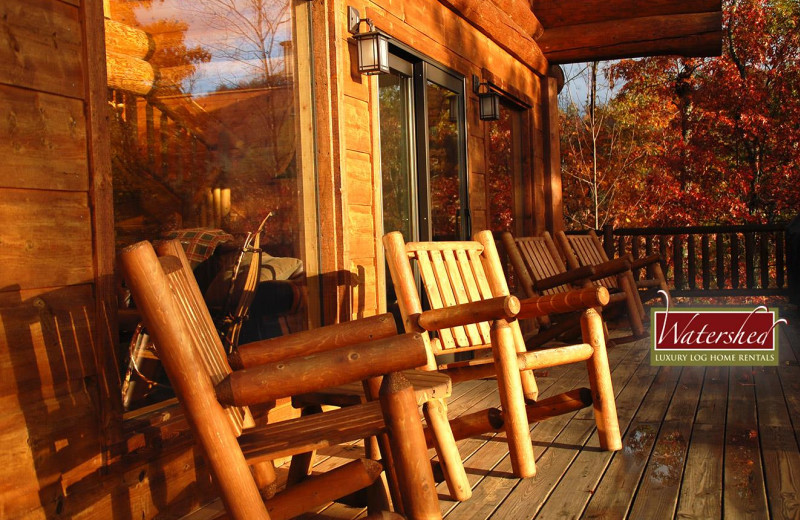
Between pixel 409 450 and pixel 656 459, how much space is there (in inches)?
59.4

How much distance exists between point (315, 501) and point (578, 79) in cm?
1241

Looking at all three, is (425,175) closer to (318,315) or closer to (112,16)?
(318,315)

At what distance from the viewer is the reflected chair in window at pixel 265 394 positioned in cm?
148

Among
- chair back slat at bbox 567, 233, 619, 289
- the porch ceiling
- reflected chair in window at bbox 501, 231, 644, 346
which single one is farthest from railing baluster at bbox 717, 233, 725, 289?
reflected chair in window at bbox 501, 231, 644, 346

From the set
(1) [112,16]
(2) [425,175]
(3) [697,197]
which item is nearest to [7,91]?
(1) [112,16]

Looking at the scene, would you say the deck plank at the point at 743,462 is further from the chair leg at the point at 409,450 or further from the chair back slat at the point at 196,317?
the chair back slat at the point at 196,317

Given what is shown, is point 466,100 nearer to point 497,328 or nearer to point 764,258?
point 497,328

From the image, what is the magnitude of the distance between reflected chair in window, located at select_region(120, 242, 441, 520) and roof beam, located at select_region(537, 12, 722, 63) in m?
5.80

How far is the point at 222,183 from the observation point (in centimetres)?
315

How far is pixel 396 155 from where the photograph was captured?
434 centimetres

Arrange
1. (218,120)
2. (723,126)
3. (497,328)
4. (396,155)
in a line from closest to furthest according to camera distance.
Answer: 1. (497,328)
2. (218,120)
3. (396,155)
4. (723,126)

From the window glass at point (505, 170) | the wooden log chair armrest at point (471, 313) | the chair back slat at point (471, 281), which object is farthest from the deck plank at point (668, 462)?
the window glass at point (505, 170)

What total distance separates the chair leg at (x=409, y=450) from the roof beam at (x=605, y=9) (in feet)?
19.9

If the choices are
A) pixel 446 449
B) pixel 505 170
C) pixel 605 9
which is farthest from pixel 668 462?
pixel 505 170
